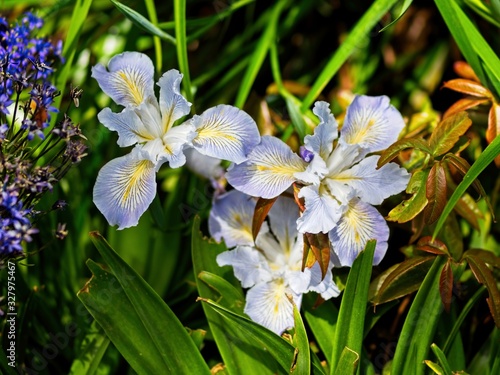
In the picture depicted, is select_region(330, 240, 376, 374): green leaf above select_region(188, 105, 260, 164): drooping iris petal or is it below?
below

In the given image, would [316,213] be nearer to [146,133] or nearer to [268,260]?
[268,260]

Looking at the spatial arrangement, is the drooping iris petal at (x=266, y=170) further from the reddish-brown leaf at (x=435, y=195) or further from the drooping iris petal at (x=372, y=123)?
the reddish-brown leaf at (x=435, y=195)

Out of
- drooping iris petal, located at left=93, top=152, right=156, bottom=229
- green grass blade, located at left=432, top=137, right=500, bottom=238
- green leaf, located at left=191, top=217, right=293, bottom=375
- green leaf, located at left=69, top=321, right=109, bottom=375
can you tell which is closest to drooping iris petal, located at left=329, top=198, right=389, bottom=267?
green grass blade, located at left=432, top=137, right=500, bottom=238

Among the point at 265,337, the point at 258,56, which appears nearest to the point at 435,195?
the point at 265,337

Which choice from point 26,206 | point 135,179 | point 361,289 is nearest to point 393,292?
point 361,289

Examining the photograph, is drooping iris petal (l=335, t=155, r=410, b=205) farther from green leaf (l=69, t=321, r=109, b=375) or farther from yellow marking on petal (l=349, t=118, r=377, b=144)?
green leaf (l=69, t=321, r=109, b=375)

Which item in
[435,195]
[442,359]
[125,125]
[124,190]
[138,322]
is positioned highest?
[125,125]

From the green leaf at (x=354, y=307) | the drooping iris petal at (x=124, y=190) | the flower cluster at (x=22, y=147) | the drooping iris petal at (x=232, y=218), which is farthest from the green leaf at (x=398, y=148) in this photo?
the flower cluster at (x=22, y=147)

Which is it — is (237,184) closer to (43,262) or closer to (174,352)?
(174,352)
